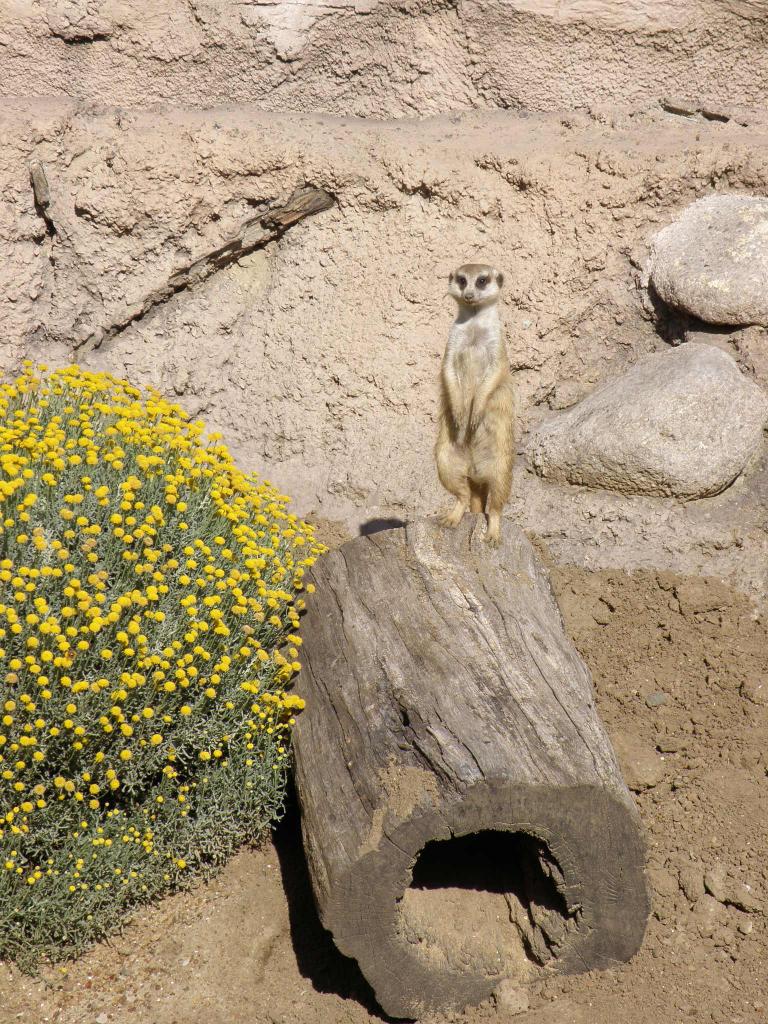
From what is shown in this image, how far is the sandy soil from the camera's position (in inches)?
125

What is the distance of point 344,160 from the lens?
556 centimetres

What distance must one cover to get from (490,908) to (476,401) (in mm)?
2218

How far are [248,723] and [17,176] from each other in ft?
11.8

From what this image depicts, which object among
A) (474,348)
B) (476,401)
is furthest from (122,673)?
(474,348)

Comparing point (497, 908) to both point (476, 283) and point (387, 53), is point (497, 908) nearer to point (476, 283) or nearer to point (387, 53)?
point (476, 283)

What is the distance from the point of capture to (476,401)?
455cm

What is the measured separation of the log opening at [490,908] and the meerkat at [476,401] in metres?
1.49

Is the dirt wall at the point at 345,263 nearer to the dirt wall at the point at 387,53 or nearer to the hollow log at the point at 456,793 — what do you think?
the dirt wall at the point at 387,53

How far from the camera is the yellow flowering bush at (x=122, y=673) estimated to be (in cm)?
311

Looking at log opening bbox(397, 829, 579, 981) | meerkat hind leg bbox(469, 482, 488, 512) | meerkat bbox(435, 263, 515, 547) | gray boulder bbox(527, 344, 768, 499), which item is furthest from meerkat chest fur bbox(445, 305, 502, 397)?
log opening bbox(397, 829, 579, 981)

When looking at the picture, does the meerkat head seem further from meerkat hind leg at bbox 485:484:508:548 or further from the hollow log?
the hollow log

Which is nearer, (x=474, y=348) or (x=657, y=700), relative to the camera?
(x=657, y=700)

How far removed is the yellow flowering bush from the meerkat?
1115 millimetres

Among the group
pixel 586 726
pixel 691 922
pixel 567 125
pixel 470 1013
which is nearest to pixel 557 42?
pixel 567 125
